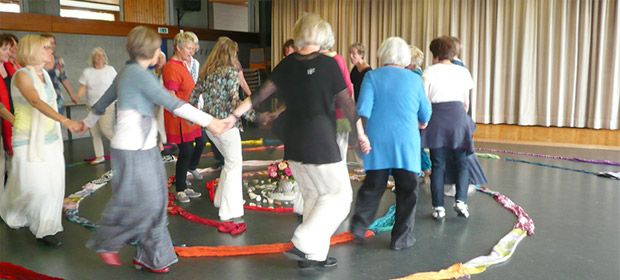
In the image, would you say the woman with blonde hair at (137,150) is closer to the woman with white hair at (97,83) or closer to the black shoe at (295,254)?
the black shoe at (295,254)

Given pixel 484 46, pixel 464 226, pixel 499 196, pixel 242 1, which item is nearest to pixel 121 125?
pixel 464 226

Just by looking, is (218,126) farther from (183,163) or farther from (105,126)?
(105,126)

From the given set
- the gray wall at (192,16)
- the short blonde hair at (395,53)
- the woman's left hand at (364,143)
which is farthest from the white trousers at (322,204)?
the gray wall at (192,16)

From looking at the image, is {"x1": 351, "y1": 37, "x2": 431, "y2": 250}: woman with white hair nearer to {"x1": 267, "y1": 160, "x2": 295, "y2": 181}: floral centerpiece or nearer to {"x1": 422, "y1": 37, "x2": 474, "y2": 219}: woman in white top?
{"x1": 422, "y1": 37, "x2": 474, "y2": 219}: woman in white top

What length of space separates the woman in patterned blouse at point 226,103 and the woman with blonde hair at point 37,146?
1.06m

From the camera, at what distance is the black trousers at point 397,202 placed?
364 centimetres

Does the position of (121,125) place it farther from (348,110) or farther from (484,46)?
(484,46)

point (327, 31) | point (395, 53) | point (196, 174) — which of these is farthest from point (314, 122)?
point (196, 174)

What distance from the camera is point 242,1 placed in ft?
43.4

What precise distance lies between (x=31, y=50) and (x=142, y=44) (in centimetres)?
103

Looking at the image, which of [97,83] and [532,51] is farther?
[532,51]

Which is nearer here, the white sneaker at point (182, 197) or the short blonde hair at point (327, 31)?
the short blonde hair at point (327, 31)

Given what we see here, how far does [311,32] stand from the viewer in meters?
3.19

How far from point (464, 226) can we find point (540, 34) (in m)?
5.58
